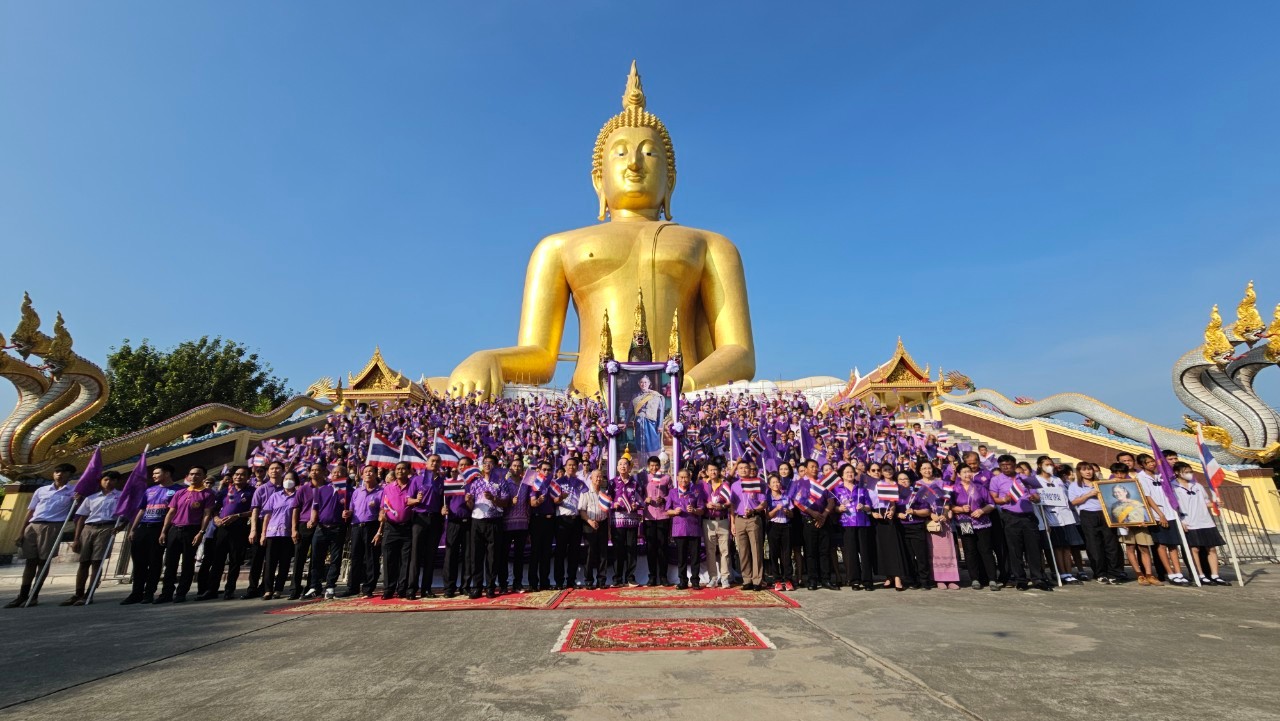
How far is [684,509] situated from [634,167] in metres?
17.3

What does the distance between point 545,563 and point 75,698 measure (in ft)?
12.8

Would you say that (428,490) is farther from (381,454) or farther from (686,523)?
(686,523)

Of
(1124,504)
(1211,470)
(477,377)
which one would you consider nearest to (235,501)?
(1124,504)

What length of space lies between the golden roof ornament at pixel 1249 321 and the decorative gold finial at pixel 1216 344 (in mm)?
241

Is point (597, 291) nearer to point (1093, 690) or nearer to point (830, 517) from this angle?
point (830, 517)

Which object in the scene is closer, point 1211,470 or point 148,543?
point 148,543

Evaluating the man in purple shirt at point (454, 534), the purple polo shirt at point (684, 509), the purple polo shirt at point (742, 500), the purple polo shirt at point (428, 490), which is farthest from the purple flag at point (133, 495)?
the purple polo shirt at point (742, 500)

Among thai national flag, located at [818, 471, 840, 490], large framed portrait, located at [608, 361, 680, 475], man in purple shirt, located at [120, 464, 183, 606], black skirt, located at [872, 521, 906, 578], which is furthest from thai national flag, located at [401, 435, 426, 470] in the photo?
black skirt, located at [872, 521, 906, 578]

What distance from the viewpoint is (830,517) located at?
6301mm

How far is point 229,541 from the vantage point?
634 cm

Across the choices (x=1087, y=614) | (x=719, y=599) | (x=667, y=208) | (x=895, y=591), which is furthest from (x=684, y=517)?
(x=667, y=208)

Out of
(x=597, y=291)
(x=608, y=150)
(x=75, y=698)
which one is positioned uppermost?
(x=608, y=150)

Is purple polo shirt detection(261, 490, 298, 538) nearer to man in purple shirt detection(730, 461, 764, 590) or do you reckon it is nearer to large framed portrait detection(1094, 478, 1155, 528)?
man in purple shirt detection(730, 461, 764, 590)

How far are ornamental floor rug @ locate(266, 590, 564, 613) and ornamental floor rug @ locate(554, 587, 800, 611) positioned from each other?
22 centimetres
